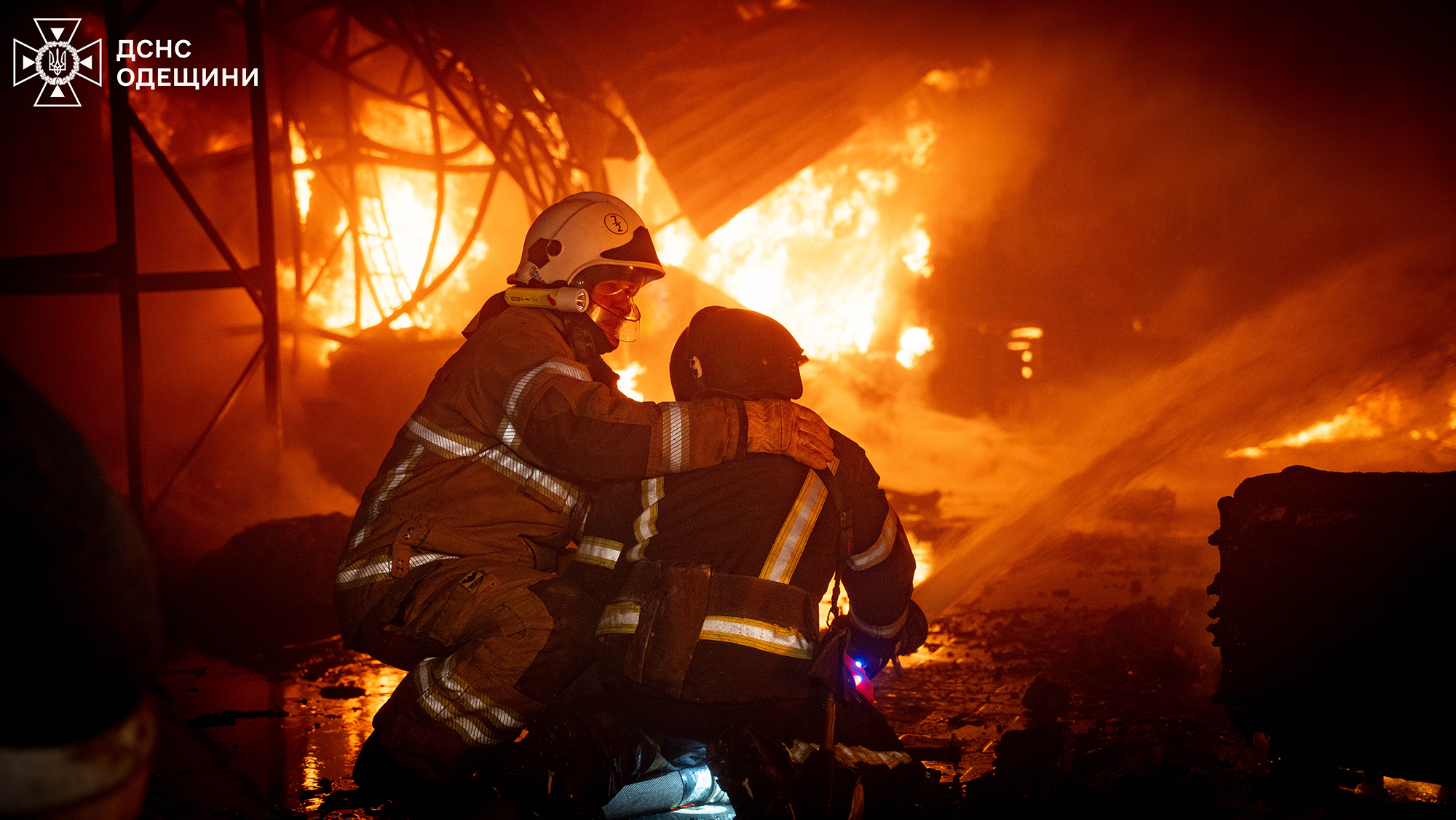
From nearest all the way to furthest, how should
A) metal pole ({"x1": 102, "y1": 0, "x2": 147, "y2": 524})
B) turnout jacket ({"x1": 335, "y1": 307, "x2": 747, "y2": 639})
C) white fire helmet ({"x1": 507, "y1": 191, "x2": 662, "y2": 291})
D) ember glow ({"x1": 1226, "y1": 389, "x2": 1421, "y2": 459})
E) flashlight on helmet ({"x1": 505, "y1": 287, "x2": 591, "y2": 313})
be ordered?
turnout jacket ({"x1": 335, "y1": 307, "x2": 747, "y2": 639}) < flashlight on helmet ({"x1": 505, "y1": 287, "x2": 591, "y2": 313}) < white fire helmet ({"x1": 507, "y1": 191, "x2": 662, "y2": 291}) < metal pole ({"x1": 102, "y1": 0, "x2": 147, "y2": 524}) < ember glow ({"x1": 1226, "y1": 389, "x2": 1421, "y2": 459})

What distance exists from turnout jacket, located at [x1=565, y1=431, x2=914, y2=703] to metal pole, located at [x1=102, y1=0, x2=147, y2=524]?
4976 millimetres

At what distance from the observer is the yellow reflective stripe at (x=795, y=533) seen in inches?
104

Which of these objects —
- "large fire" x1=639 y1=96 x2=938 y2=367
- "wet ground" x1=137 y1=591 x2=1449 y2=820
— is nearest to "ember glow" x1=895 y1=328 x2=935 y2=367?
"large fire" x1=639 y1=96 x2=938 y2=367

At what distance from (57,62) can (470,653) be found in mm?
12050

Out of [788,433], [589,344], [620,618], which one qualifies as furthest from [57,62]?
[788,433]

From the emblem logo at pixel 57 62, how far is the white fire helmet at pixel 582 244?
397 inches

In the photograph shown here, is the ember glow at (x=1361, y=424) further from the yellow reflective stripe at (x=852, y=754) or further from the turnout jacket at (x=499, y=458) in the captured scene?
the turnout jacket at (x=499, y=458)

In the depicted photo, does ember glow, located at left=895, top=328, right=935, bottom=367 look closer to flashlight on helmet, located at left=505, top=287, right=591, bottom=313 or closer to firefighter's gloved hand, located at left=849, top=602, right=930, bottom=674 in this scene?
flashlight on helmet, located at left=505, top=287, right=591, bottom=313

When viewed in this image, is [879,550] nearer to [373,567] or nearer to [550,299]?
[550,299]

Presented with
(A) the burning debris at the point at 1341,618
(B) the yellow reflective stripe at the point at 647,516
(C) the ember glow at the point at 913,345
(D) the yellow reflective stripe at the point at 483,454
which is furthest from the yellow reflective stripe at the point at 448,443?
(C) the ember glow at the point at 913,345

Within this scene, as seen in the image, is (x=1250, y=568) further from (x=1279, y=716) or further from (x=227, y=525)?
(x=227, y=525)

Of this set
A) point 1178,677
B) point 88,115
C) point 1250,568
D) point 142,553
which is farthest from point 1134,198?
point 88,115

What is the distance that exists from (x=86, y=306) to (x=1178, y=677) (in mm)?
12921

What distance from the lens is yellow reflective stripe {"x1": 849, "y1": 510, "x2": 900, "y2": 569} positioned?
2.98 meters
